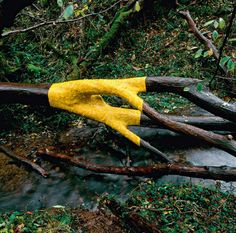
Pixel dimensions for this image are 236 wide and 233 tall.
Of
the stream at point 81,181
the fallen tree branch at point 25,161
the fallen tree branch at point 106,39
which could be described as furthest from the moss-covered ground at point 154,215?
the fallen tree branch at point 106,39

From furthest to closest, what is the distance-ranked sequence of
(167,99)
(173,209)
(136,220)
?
1. (167,99)
2. (173,209)
3. (136,220)

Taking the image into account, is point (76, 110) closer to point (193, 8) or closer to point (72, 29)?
point (72, 29)

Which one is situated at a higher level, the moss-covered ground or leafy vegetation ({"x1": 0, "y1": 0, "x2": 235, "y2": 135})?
leafy vegetation ({"x1": 0, "y1": 0, "x2": 235, "y2": 135})

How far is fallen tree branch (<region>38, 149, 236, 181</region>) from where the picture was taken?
444 cm

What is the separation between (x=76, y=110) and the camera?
576cm

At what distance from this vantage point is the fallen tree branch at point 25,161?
224 inches

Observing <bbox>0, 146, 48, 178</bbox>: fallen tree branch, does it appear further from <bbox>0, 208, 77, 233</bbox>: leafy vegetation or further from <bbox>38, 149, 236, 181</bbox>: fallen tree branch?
<bbox>0, 208, 77, 233</bbox>: leafy vegetation

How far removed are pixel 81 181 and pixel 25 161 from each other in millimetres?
1111

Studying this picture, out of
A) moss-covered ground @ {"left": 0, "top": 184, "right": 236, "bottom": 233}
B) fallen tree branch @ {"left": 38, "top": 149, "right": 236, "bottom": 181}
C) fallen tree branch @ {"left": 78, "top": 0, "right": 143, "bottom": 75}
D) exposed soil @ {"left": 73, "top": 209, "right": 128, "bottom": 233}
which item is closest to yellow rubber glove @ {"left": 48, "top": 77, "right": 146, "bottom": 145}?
fallen tree branch @ {"left": 38, "top": 149, "right": 236, "bottom": 181}

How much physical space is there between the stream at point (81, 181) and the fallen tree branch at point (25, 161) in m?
0.10

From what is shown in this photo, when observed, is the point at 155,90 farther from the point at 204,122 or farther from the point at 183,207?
the point at 183,207

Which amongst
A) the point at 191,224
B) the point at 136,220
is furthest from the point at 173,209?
the point at 136,220

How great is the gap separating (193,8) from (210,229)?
25.2 feet

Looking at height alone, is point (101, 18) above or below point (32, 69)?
above
